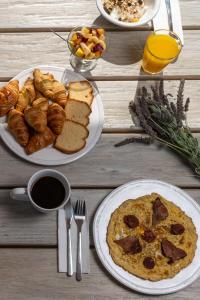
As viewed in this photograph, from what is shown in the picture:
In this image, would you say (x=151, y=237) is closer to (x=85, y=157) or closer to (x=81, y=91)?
(x=85, y=157)

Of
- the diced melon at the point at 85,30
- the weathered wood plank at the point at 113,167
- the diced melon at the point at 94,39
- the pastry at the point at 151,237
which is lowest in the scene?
the pastry at the point at 151,237

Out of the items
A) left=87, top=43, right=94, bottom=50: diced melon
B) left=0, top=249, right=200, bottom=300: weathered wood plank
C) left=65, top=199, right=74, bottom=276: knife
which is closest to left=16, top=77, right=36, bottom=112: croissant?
left=87, top=43, right=94, bottom=50: diced melon

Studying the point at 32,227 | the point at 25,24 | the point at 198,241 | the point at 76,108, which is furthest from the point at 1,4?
the point at 198,241

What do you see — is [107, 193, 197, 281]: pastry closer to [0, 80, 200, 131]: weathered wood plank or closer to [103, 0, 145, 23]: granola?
[0, 80, 200, 131]: weathered wood plank

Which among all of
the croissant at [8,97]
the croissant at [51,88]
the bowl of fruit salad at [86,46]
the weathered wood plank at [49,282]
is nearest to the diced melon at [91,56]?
the bowl of fruit salad at [86,46]

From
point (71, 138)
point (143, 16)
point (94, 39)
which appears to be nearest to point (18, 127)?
point (71, 138)

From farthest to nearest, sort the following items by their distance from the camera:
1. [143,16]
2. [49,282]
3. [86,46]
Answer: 1. [143,16]
2. [86,46]
3. [49,282]

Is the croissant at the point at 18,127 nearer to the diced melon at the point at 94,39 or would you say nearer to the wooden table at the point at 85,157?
the wooden table at the point at 85,157
